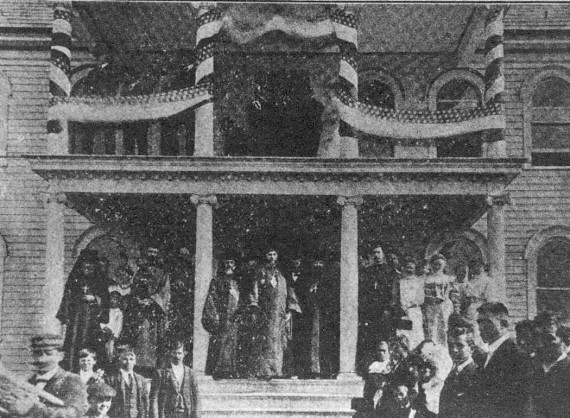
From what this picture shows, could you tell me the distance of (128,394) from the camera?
10172 mm

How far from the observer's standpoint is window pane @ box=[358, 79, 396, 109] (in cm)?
1530

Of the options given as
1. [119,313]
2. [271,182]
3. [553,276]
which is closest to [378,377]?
[271,182]

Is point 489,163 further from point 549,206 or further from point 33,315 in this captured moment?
point 33,315

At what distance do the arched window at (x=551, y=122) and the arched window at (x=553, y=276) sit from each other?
1506 mm

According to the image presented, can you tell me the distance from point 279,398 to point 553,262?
6.23m

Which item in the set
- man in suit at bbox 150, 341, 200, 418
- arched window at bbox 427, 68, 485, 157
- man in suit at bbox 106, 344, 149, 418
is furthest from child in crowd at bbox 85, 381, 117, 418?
arched window at bbox 427, 68, 485, 157

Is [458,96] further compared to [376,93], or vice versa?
[376,93]

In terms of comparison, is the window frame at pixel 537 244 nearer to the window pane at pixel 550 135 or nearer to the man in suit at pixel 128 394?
the window pane at pixel 550 135

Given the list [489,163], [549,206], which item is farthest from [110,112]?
[549,206]

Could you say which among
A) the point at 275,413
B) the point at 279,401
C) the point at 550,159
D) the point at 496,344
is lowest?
the point at 275,413

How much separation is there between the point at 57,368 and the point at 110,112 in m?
4.15

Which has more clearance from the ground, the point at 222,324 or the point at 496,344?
the point at 222,324

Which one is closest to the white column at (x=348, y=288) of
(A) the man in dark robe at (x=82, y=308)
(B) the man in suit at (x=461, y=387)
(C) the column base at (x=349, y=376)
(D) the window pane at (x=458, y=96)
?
(C) the column base at (x=349, y=376)

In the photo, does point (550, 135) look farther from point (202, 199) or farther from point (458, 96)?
Result: point (202, 199)
